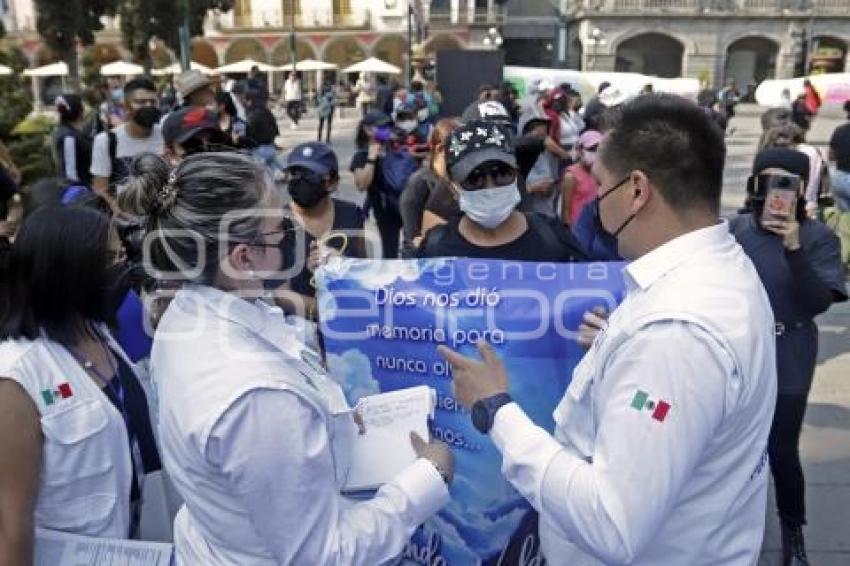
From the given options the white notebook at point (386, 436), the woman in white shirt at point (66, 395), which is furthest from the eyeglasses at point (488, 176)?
the woman in white shirt at point (66, 395)

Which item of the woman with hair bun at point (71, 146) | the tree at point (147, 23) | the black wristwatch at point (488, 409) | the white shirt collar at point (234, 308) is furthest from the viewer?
the tree at point (147, 23)

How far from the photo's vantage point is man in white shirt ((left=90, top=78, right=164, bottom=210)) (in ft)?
19.1

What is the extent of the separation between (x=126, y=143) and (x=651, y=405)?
5.46m

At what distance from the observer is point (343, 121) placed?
90.0 feet

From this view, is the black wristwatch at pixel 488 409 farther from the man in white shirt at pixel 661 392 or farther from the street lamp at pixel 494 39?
the street lamp at pixel 494 39

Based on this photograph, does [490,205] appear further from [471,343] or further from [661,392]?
[661,392]

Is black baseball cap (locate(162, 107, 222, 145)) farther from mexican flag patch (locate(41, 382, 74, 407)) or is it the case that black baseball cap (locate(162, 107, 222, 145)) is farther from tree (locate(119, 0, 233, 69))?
tree (locate(119, 0, 233, 69))

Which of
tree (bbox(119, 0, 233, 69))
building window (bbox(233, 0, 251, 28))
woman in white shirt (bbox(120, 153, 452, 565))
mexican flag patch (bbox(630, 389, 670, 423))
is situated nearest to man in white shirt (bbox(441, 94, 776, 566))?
mexican flag patch (bbox(630, 389, 670, 423))

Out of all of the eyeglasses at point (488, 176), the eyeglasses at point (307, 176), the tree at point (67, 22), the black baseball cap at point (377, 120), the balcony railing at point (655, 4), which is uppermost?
the balcony railing at point (655, 4)

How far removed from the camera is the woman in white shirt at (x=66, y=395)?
1732 mm

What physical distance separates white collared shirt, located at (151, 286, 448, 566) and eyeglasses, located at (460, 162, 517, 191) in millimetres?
1565

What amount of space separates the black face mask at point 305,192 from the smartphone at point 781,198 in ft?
6.59

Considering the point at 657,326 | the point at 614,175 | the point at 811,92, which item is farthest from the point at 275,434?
the point at 811,92

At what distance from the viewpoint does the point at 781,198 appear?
2525mm
